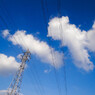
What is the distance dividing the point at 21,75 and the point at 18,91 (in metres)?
3.97

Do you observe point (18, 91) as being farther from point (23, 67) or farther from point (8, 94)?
point (23, 67)

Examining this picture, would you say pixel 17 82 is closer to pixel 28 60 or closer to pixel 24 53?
pixel 28 60

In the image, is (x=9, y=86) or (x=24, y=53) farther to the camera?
(x=24, y=53)

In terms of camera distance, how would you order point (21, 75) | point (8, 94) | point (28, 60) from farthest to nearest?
point (28, 60) < point (21, 75) < point (8, 94)

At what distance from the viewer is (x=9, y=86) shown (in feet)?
76.1

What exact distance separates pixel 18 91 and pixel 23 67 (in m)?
6.13

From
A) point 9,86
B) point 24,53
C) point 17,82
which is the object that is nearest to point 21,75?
point 17,82

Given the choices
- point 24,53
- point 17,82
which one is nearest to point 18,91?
point 17,82

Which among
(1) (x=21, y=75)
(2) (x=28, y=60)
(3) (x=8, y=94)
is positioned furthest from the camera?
(2) (x=28, y=60)

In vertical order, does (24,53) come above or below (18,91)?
above

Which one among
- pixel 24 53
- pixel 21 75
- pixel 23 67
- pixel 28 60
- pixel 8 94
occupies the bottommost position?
pixel 8 94

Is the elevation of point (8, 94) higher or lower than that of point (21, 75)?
lower

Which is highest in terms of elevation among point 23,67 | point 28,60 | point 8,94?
point 28,60

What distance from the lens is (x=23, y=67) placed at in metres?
26.0
